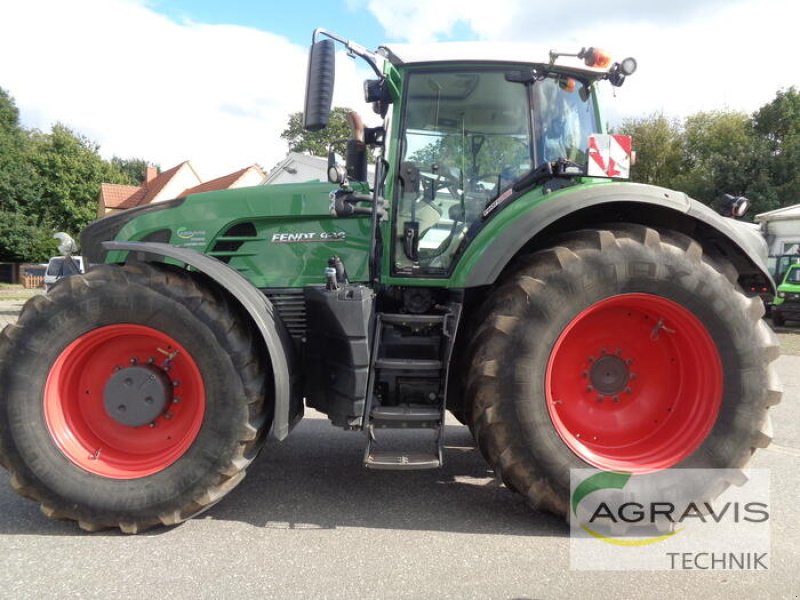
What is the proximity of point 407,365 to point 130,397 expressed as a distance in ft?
4.58

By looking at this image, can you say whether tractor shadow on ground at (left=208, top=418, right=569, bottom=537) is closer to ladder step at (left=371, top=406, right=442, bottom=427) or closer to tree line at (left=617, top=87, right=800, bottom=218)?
ladder step at (left=371, top=406, right=442, bottom=427)

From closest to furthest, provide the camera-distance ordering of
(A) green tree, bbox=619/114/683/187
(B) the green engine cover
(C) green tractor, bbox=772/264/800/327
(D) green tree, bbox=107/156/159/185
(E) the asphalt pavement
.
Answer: (E) the asphalt pavement < (B) the green engine cover < (C) green tractor, bbox=772/264/800/327 < (A) green tree, bbox=619/114/683/187 < (D) green tree, bbox=107/156/159/185

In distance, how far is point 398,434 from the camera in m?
4.20

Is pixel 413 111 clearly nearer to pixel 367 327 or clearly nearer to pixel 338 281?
pixel 338 281

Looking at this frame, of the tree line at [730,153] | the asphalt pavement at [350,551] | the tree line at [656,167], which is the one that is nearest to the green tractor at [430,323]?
the asphalt pavement at [350,551]

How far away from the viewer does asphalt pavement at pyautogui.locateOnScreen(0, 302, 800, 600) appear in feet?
7.28

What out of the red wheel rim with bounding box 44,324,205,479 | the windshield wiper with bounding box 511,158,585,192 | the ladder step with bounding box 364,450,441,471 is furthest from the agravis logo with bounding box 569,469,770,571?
the red wheel rim with bounding box 44,324,205,479

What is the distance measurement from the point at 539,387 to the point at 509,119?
1.48m

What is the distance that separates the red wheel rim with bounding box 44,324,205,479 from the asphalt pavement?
14.0 inches

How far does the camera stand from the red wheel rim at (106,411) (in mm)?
2740

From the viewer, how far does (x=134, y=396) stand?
9.05ft

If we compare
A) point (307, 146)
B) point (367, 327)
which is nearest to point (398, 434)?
point (367, 327)

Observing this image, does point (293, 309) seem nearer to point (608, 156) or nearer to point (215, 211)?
point (215, 211)

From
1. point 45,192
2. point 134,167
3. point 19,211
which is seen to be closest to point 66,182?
point 45,192
